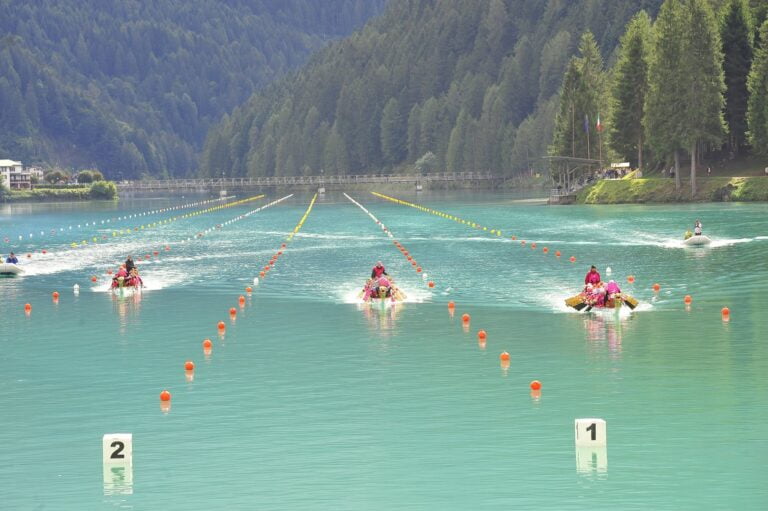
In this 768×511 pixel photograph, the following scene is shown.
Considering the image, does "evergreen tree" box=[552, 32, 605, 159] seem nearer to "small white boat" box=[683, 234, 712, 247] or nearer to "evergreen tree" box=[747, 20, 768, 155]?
"evergreen tree" box=[747, 20, 768, 155]

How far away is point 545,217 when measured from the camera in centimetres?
13325

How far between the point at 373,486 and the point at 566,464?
13.7 ft

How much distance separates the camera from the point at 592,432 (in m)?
25.5

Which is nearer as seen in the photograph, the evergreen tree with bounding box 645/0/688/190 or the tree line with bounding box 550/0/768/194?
the tree line with bounding box 550/0/768/194

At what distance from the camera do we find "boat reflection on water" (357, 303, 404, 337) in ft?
150

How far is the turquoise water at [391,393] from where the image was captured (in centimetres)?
2391

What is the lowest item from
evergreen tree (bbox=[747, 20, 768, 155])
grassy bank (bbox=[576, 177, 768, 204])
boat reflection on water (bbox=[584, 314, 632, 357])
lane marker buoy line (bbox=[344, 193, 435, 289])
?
boat reflection on water (bbox=[584, 314, 632, 357])

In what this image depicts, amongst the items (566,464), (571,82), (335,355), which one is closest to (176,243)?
(335,355)

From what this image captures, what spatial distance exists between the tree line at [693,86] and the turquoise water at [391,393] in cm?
7470

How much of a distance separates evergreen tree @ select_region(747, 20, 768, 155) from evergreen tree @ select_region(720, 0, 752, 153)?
34.2 ft

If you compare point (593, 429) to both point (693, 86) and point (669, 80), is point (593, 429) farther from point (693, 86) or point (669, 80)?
point (669, 80)

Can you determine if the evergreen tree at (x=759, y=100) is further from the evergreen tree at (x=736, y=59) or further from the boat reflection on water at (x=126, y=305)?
the boat reflection on water at (x=126, y=305)

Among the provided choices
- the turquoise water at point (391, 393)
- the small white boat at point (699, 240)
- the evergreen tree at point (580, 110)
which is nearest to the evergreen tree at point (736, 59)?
the evergreen tree at point (580, 110)

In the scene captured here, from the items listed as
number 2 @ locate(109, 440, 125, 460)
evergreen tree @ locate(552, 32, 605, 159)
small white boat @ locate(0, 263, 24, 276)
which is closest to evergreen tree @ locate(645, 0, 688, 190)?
evergreen tree @ locate(552, 32, 605, 159)
